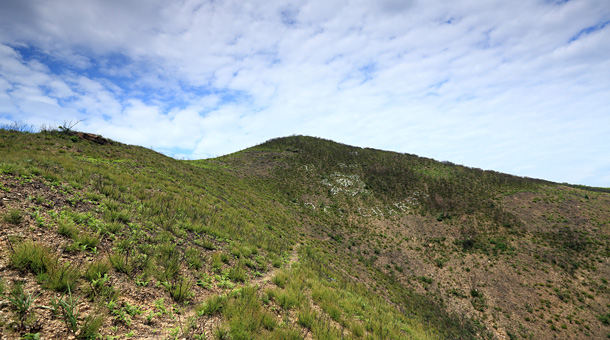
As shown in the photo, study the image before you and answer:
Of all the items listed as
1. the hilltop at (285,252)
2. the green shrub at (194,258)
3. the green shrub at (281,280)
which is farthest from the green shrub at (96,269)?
the green shrub at (281,280)

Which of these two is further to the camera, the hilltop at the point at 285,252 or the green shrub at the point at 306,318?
the green shrub at the point at 306,318

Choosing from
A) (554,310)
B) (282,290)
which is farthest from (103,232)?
(554,310)

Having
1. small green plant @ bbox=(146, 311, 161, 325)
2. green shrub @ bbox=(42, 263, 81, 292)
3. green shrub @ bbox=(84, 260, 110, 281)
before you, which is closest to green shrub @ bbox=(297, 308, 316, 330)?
small green plant @ bbox=(146, 311, 161, 325)

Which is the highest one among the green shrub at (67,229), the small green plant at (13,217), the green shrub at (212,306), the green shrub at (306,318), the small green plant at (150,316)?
the small green plant at (13,217)

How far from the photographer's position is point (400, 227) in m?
30.1

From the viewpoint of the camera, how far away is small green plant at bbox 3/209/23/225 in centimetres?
583

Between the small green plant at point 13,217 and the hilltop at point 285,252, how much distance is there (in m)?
0.04

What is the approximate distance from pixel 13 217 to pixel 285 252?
1197cm

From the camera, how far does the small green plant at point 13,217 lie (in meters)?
5.83

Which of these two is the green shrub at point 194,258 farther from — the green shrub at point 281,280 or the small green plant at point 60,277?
the small green plant at point 60,277

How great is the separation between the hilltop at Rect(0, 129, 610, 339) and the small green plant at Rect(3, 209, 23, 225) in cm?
4

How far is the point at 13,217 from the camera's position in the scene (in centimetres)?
589

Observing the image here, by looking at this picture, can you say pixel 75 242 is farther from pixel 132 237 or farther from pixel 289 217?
pixel 289 217

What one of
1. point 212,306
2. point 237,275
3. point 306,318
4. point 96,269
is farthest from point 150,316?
point 306,318
